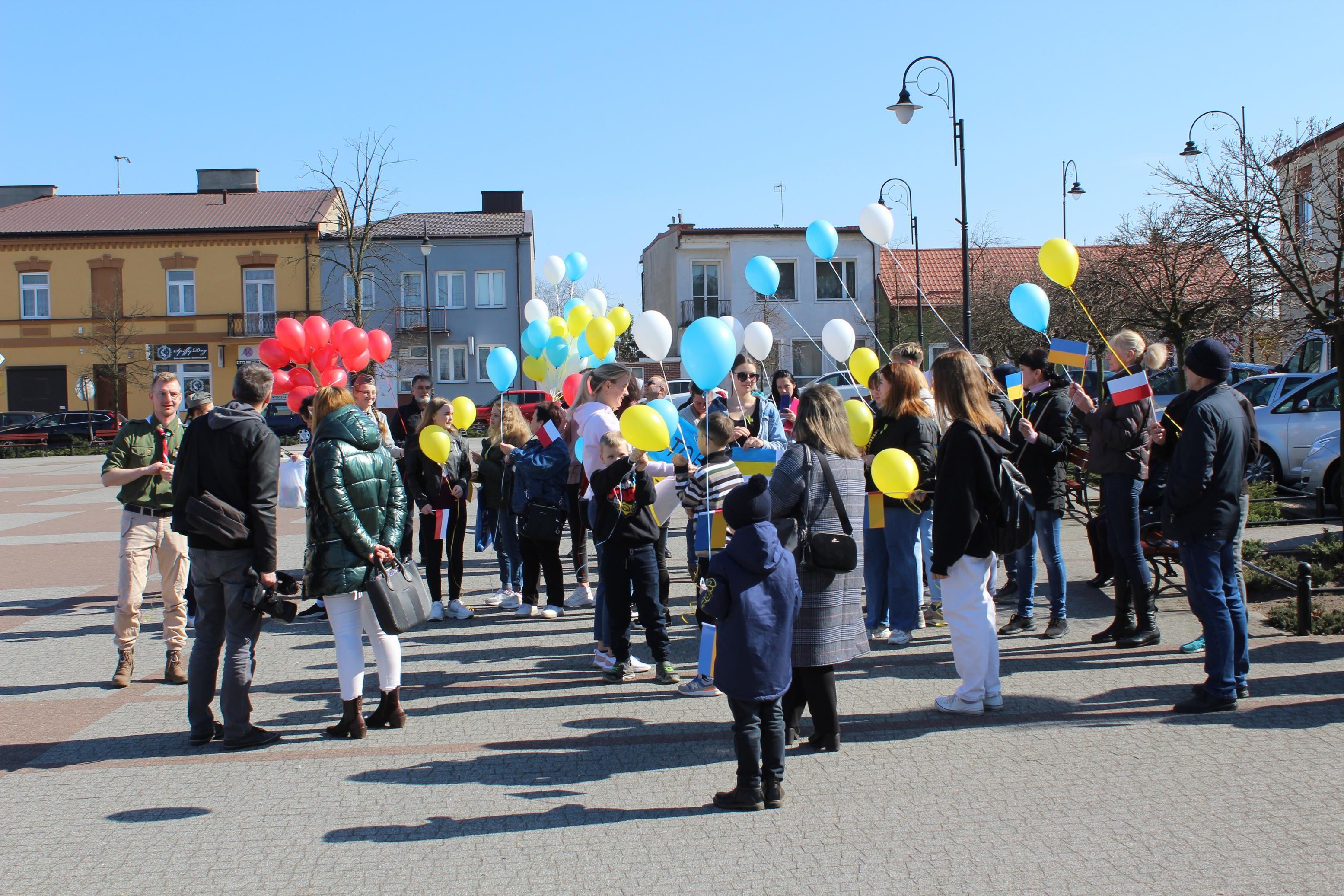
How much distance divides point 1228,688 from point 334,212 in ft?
149

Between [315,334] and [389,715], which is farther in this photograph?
[315,334]

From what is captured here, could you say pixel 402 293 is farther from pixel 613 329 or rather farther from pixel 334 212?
pixel 613 329

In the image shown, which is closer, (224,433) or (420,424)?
(224,433)

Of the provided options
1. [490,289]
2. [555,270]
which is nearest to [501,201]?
[490,289]

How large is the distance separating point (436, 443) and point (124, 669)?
8.38 feet

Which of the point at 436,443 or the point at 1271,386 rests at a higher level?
the point at 1271,386

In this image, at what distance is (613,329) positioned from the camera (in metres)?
9.31

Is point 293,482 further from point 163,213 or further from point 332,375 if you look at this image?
point 163,213

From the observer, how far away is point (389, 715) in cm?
548

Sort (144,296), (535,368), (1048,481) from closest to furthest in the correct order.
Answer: (1048,481)
(535,368)
(144,296)

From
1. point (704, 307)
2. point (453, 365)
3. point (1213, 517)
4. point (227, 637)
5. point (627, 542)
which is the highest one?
point (704, 307)

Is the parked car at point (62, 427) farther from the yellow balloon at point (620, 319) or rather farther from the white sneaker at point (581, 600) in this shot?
the white sneaker at point (581, 600)

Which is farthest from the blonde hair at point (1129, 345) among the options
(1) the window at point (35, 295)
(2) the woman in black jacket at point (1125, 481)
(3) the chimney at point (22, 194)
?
(3) the chimney at point (22, 194)

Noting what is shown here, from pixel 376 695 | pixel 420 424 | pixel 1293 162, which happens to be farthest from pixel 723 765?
pixel 1293 162
